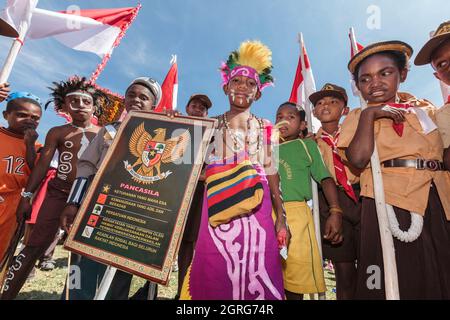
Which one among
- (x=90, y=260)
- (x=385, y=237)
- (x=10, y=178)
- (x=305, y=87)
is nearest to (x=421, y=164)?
(x=385, y=237)

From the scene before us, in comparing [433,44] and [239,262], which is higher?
[433,44]

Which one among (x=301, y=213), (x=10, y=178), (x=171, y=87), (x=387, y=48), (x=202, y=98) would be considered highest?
(x=171, y=87)

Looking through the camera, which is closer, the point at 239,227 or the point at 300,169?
the point at 239,227

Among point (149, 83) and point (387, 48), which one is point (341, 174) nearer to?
point (387, 48)

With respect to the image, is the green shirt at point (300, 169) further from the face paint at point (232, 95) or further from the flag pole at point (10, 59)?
the flag pole at point (10, 59)

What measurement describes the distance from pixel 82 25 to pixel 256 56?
3929 millimetres

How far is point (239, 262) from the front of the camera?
2025 mm

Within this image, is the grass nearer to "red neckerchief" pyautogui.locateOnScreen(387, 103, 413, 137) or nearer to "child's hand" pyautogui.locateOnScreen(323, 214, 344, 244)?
"child's hand" pyautogui.locateOnScreen(323, 214, 344, 244)

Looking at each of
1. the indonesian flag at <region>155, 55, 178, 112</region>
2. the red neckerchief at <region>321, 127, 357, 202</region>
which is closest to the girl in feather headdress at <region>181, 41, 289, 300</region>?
the red neckerchief at <region>321, 127, 357, 202</region>

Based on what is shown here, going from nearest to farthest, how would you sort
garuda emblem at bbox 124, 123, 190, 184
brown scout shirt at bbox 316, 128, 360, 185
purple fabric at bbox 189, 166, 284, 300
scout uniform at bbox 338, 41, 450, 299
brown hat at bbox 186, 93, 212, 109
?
scout uniform at bbox 338, 41, 450, 299
purple fabric at bbox 189, 166, 284, 300
garuda emblem at bbox 124, 123, 190, 184
brown scout shirt at bbox 316, 128, 360, 185
brown hat at bbox 186, 93, 212, 109

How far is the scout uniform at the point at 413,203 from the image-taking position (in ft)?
6.12

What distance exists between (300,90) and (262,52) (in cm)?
283

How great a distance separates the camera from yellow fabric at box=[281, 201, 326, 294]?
2.46m

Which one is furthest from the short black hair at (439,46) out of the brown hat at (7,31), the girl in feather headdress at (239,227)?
the brown hat at (7,31)
